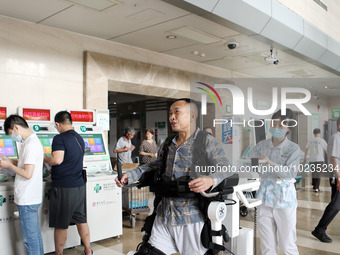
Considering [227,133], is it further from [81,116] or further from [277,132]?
[81,116]

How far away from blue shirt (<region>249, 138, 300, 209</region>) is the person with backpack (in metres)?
0.75

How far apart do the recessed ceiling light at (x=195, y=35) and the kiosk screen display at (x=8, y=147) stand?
114 inches

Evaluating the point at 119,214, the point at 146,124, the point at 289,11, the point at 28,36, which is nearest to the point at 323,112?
the point at 119,214

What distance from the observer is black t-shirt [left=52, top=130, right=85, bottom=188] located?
132 inches

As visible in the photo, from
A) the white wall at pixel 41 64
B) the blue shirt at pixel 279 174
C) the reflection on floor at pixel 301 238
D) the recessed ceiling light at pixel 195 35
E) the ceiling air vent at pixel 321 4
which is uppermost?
the ceiling air vent at pixel 321 4

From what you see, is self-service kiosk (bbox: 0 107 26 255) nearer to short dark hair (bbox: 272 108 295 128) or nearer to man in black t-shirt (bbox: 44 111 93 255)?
man in black t-shirt (bbox: 44 111 93 255)

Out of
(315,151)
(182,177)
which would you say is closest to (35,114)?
(182,177)

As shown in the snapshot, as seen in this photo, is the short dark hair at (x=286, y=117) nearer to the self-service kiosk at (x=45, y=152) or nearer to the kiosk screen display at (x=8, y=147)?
the self-service kiosk at (x=45, y=152)

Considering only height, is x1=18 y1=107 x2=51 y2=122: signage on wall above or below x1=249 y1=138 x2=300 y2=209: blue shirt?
above

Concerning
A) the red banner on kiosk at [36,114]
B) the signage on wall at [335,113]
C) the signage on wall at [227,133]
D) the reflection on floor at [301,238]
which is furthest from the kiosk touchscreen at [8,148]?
the signage on wall at [335,113]

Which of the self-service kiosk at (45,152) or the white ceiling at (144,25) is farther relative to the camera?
the white ceiling at (144,25)

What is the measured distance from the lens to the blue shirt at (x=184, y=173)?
2.06m

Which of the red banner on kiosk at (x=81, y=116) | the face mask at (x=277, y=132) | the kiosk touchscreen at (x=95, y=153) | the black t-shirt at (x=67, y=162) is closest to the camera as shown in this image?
the face mask at (x=277, y=132)

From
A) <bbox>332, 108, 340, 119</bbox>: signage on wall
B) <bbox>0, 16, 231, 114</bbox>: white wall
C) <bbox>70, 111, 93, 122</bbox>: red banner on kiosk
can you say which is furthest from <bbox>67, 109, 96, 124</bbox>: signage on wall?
<bbox>332, 108, 340, 119</bbox>: signage on wall
